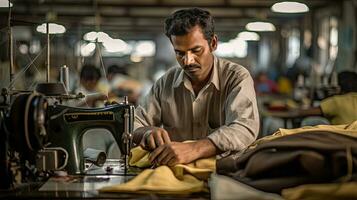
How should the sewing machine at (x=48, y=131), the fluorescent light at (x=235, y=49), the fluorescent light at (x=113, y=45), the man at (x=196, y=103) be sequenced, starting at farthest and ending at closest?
1. the fluorescent light at (x=235, y=49)
2. the fluorescent light at (x=113, y=45)
3. the man at (x=196, y=103)
4. the sewing machine at (x=48, y=131)

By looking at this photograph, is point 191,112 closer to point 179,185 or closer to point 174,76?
point 174,76

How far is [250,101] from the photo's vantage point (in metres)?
2.24

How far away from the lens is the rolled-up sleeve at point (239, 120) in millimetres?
2061

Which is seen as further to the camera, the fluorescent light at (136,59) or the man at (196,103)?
the fluorescent light at (136,59)

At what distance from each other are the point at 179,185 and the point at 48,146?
0.56 meters

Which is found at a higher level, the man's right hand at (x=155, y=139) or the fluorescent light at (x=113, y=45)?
the fluorescent light at (x=113, y=45)

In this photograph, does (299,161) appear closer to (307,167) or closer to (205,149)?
(307,167)

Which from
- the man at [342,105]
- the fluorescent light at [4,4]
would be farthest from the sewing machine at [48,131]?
the man at [342,105]

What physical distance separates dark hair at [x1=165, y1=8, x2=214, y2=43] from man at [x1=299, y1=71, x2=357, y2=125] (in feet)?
7.78

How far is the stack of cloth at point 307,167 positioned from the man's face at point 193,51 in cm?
75

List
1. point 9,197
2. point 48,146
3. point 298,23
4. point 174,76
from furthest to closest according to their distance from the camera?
point 298,23 < point 174,76 < point 48,146 < point 9,197

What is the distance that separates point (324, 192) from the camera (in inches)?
58.6

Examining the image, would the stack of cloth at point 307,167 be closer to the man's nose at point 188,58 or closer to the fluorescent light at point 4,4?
the man's nose at point 188,58

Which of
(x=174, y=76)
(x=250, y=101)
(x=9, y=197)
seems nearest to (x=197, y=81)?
(x=174, y=76)
